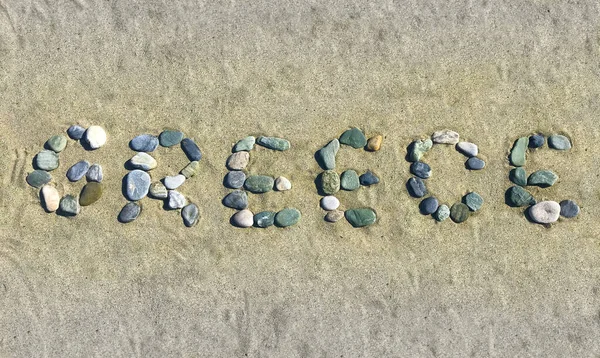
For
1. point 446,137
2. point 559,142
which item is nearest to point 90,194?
point 446,137

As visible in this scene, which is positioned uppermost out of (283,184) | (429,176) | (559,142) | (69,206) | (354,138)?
(559,142)

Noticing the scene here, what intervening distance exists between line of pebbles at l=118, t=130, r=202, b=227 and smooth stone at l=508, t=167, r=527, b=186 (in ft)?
5.44

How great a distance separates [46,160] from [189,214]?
807mm

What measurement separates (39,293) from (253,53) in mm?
1702

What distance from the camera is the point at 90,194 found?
2.40 metres

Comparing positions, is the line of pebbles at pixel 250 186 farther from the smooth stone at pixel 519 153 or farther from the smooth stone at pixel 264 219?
the smooth stone at pixel 519 153

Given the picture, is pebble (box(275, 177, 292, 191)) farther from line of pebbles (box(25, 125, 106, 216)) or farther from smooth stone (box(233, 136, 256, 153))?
line of pebbles (box(25, 125, 106, 216))

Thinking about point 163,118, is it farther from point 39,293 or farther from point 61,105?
point 39,293

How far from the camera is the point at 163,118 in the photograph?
2.45 m

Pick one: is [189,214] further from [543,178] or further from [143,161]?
[543,178]

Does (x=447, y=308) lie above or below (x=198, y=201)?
below

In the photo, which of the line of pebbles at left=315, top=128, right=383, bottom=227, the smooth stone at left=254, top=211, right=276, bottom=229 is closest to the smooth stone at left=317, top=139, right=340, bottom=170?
the line of pebbles at left=315, top=128, right=383, bottom=227

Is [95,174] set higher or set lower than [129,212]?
higher

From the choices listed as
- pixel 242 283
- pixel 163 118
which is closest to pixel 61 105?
pixel 163 118
